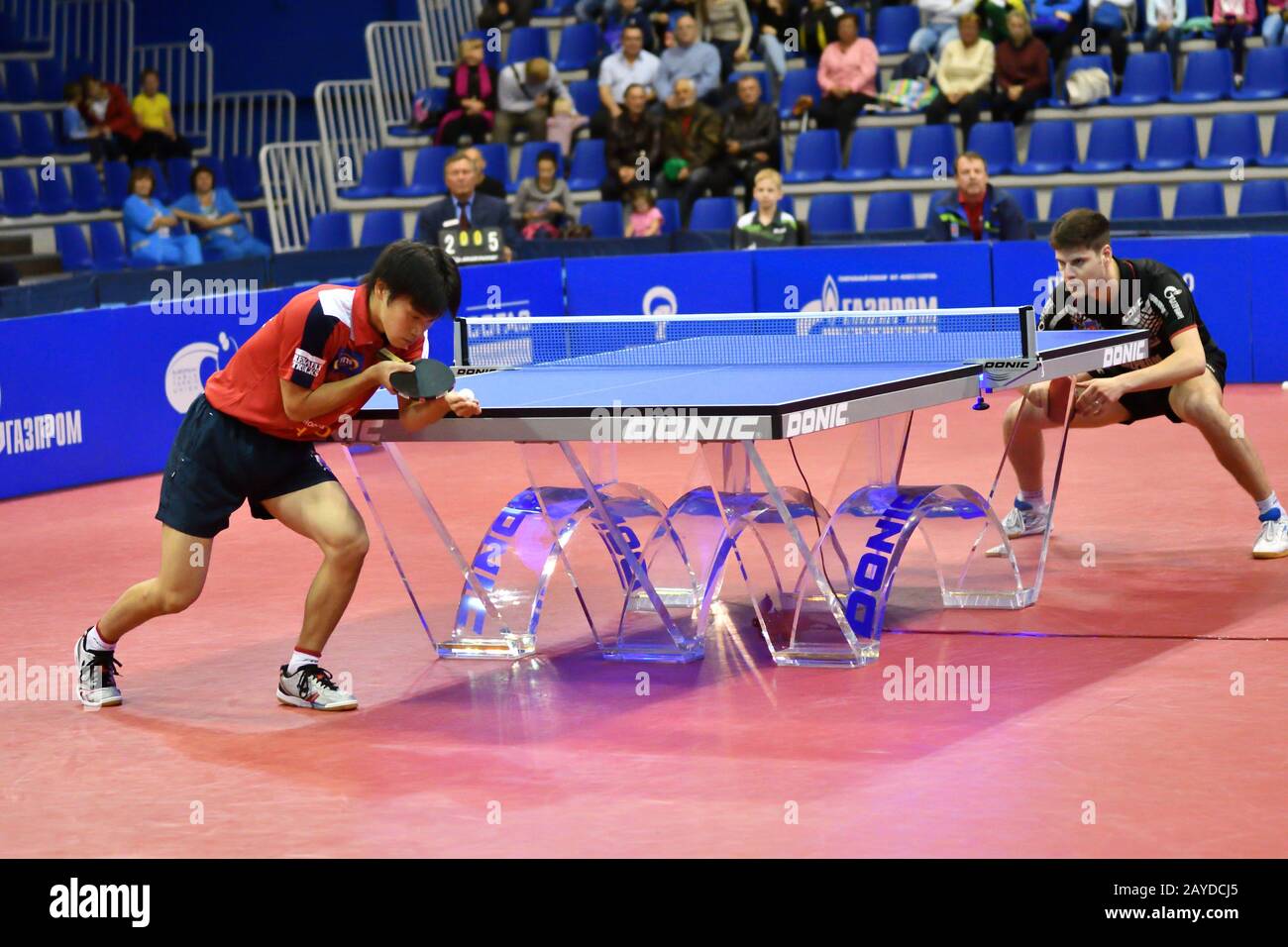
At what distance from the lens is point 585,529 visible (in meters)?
7.39

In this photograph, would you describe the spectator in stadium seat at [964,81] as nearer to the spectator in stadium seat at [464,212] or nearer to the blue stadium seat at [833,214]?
the blue stadium seat at [833,214]

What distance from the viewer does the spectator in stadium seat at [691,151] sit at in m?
16.4

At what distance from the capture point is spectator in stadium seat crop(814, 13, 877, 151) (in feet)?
55.6

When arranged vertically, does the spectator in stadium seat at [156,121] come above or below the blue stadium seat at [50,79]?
below

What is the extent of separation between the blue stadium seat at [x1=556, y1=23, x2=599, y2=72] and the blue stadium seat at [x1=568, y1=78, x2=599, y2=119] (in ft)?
1.65

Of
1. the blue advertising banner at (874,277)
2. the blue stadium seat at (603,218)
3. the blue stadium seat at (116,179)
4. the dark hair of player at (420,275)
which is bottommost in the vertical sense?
the blue advertising banner at (874,277)

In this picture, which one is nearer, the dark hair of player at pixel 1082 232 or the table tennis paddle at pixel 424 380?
the table tennis paddle at pixel 424 380

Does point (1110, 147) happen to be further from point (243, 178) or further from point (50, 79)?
point (50, 79)

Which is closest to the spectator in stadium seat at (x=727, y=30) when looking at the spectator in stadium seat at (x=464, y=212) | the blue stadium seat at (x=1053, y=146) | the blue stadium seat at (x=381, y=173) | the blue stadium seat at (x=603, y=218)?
the blue stadium seat at (x=603, y=218)

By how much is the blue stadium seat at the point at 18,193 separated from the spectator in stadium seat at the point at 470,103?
3.96 metres

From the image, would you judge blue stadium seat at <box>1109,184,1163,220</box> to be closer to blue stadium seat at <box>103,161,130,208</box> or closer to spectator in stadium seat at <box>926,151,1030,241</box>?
spectator in stadium seat at <box>926,151,1030,241</box>

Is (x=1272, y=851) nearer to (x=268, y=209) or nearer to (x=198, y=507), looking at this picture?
(x=198, y=507)

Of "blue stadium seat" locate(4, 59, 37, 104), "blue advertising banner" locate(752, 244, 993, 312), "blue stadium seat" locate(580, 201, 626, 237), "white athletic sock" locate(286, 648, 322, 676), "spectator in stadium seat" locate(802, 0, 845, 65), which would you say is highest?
"spectator in stadium seat" locate(802, 0, 845, 65)

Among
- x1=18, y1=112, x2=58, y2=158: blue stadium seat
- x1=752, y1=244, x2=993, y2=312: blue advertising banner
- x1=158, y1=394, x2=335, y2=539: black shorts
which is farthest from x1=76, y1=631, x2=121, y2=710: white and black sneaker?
x1=18, y1=112, x2=58, y2=158: blue stadium seat
